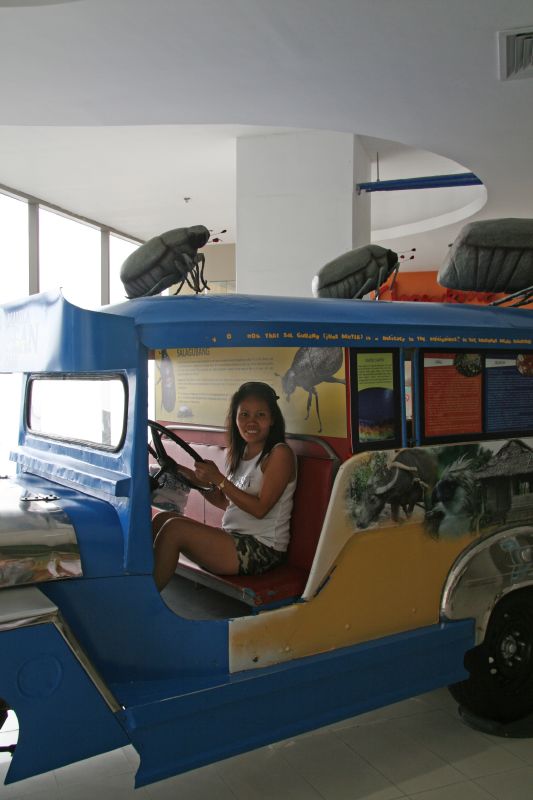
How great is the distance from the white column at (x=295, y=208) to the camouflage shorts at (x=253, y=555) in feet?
16.3

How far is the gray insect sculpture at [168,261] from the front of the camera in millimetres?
3201

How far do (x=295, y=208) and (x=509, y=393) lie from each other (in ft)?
16.3

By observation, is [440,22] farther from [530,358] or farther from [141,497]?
[141,497]

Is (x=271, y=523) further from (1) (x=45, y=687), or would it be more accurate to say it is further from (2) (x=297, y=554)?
(1) (x=45, y=687)

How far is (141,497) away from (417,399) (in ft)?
4.39

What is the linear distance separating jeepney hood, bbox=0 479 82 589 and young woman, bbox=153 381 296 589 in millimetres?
476

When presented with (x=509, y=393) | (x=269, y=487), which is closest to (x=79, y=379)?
(x=269, y=487)

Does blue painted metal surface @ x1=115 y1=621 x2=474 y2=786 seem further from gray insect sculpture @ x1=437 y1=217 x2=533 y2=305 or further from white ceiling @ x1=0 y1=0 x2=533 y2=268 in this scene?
white ceiling @ x1=0 y1=0 x2=533 y2=268

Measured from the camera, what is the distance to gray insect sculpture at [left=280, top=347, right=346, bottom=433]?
11.2 ft

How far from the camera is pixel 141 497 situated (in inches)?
104

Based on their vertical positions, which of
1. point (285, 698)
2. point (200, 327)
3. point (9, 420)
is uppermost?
point (200, 327)

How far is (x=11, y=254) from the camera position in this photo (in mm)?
10094

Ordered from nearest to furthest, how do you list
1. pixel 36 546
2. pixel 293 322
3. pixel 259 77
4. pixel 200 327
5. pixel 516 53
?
1. pixel 36 546
2. pixel 200 327
3. pixel 293 322
4. pixel 516 53
5. pixel 259 77

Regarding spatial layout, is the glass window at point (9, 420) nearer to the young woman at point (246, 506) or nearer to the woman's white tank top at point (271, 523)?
the young woman at point (246, 506)
